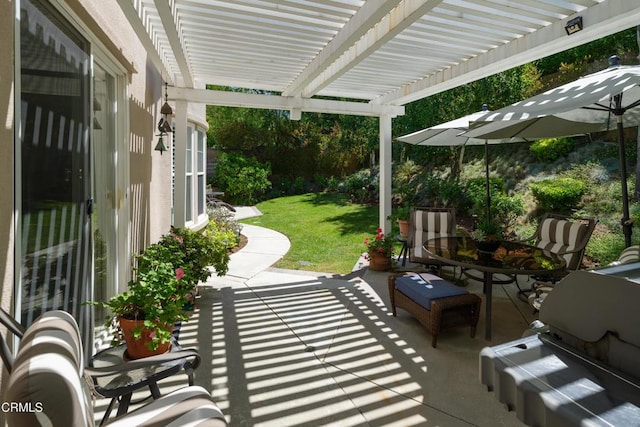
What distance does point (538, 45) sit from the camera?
13.3 ft

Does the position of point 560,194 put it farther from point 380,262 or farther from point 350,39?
point 350,39

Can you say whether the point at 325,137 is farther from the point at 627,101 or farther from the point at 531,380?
the point at 531,380

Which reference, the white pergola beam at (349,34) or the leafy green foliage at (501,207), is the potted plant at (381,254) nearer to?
the white pergola beam at (349,34)

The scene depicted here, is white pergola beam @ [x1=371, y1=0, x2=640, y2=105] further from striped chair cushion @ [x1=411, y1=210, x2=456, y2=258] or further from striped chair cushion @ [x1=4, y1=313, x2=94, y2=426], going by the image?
striped chair cushion @ [x1=4, y1=313, x2=94, y2=426]

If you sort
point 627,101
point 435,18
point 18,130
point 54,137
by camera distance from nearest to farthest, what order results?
point 18,130 → point 54,137 → point 435,18 → point 627,101

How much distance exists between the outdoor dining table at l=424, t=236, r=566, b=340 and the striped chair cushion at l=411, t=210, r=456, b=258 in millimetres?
971

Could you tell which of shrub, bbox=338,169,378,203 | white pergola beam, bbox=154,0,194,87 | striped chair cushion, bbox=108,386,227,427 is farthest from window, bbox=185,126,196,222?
shrub, bbox=338,169,378,203

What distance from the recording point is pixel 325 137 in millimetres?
19969

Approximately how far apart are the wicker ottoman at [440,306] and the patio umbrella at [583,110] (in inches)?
69.7

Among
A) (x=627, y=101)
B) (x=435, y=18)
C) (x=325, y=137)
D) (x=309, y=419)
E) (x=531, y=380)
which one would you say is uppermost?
(x=325, y=137)

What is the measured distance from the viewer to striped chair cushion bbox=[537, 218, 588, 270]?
473 centimetres

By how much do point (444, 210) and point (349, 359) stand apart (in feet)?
13.0

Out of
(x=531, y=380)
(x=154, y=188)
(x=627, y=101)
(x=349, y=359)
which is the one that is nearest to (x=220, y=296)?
(x=154, y=188)

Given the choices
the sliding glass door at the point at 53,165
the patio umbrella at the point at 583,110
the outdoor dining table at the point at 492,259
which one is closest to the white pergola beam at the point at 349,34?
the patio umbrella at the point at 583,110
